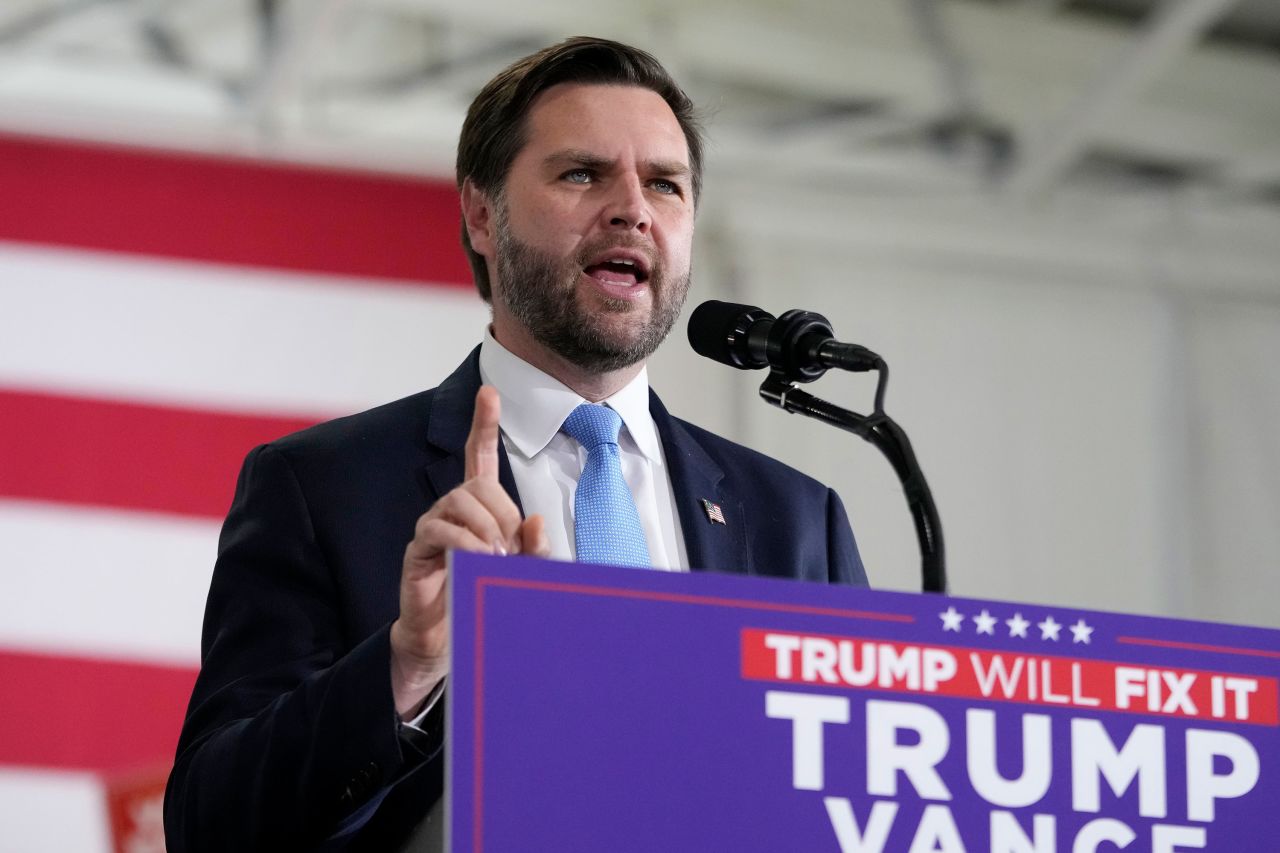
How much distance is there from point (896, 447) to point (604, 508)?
13.7 inches

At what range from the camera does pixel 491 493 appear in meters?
1.19

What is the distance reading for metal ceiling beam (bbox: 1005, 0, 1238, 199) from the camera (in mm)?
4367

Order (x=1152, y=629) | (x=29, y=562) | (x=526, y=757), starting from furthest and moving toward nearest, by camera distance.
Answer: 1. (x=29, y=562)
2. (x=1152, y=629)
3. (x=526, y=757)

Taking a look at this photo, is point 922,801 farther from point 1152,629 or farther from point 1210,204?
point 1210,204

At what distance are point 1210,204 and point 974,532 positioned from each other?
125cm

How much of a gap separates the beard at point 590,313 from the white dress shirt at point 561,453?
42 mm

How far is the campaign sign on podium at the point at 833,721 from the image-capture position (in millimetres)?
1020

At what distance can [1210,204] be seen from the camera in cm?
536

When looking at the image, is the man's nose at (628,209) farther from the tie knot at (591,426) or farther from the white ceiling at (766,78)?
the white ceiling at (766,78)

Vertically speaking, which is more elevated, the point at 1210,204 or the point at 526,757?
the point at 1210,204

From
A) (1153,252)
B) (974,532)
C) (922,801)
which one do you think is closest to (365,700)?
(922,801)

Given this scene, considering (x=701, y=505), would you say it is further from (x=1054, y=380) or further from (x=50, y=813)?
(x=1054, y=380)

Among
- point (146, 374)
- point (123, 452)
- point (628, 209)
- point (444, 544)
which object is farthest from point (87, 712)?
point (444, 544)

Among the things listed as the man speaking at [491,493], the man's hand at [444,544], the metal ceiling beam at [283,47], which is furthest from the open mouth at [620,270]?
the metal ceiling beam at [283,47]
